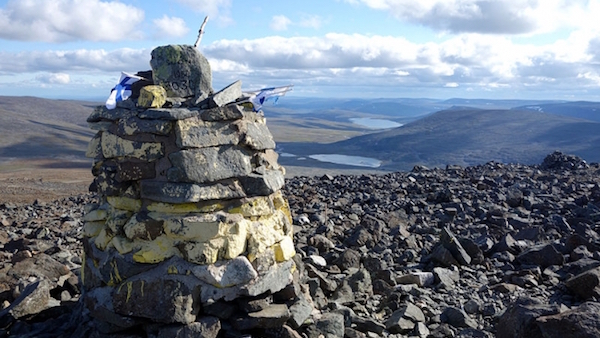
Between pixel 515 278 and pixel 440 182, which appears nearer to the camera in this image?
pixel 515 278

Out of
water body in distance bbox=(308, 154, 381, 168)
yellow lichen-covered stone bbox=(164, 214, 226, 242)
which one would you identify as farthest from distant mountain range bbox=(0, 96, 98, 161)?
yellow lichen-covered stone bbox=(164, 214, 226, 242)

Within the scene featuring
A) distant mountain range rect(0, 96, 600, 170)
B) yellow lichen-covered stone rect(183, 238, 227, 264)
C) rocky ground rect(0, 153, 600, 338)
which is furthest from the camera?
distant mountain range rect(0, 96, 600, 170)

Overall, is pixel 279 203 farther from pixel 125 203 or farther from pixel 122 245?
pixel 122 245

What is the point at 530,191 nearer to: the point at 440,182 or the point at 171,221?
the point at 440,182

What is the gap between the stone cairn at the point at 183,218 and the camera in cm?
567

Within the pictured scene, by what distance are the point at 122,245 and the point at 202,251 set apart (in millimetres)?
1034

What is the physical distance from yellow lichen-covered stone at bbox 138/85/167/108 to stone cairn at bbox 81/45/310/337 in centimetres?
1

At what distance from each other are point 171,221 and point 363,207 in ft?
35.4

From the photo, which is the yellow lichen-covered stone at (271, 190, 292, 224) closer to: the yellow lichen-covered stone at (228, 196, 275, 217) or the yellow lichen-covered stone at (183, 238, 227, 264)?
the yellow lichen-covered stone at (228, 196, 275, 217)

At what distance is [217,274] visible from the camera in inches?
222

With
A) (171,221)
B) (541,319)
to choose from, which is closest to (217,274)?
(171,221)

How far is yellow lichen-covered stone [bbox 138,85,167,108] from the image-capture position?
5.99m

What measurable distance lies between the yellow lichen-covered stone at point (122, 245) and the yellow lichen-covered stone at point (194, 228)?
0.55 metres

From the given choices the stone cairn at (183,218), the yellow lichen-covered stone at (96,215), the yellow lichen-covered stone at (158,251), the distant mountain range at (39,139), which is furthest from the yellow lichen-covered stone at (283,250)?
the distant mountain range at (39,139)
